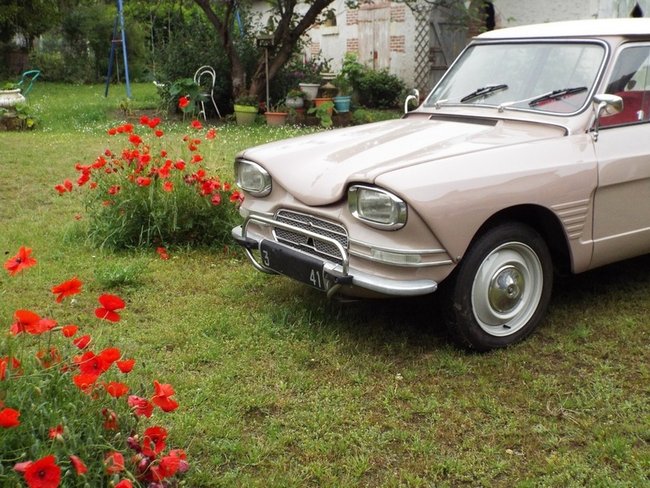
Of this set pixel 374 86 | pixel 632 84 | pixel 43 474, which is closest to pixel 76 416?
pixel 43 474

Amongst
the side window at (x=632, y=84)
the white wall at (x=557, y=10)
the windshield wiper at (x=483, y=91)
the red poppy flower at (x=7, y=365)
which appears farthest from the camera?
the white wall at (x=557, y=10)

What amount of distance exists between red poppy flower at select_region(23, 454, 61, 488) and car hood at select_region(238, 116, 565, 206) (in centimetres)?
192

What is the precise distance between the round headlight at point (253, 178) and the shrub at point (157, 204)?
998 millimetres

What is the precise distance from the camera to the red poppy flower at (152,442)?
2289 millimetres

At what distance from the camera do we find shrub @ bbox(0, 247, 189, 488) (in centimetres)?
211

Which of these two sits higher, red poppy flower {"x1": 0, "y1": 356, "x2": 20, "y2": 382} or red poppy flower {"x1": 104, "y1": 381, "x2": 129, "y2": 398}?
red poppy flower {"x1": 0, "y1": 356, "x2": 20, "y2": 382}

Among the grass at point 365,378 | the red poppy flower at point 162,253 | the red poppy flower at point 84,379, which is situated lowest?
the grass at point 365,378

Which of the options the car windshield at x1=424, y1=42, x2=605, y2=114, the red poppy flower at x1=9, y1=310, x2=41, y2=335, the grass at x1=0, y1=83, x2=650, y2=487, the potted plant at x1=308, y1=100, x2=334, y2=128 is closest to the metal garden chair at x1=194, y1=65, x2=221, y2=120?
the potted plant at x1=308, y1=100, x2=334, y2=128

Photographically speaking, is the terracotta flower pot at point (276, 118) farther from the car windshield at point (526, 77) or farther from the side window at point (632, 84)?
the side window at point (632, 84)

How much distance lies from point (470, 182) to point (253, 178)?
129cm

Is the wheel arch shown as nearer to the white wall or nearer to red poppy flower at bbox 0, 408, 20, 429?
red poppy flower at bbox 0, 408, 20, 429

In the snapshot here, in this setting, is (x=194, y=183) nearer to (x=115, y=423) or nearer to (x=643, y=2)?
(x=115, y=423)

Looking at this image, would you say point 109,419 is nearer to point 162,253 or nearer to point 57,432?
point 57,432

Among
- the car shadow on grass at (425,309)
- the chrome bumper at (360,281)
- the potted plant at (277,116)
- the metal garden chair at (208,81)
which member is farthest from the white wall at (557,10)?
the chrome bumper at (360,281)
